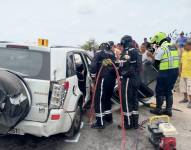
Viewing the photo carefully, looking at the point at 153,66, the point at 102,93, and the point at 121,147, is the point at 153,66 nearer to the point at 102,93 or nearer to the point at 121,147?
the point at 102,93

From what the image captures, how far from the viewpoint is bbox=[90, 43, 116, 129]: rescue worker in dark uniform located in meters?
7.20

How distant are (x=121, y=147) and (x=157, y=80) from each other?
8.68 ft

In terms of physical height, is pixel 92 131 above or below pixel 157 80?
below

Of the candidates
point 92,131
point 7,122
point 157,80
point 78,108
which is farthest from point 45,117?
point 157,80

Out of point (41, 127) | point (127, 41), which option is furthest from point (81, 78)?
point (41, 127)

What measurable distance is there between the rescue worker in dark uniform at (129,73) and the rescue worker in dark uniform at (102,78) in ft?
0.77

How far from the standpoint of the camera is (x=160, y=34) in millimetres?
8484

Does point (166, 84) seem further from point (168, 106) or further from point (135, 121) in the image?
point (135, 121)

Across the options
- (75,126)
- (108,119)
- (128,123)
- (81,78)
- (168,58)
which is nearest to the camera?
(75,126)

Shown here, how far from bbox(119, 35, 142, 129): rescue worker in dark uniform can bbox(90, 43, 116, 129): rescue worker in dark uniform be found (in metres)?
0.23

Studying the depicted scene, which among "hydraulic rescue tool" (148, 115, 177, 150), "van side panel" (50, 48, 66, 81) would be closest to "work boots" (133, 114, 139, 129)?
"hydraulic rescue tool" (148, 115, 177, 150)

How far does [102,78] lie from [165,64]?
182cm

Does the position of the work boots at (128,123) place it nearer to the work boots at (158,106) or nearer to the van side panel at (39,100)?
the work boots at (158,106)

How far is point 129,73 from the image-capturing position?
23.8ft
